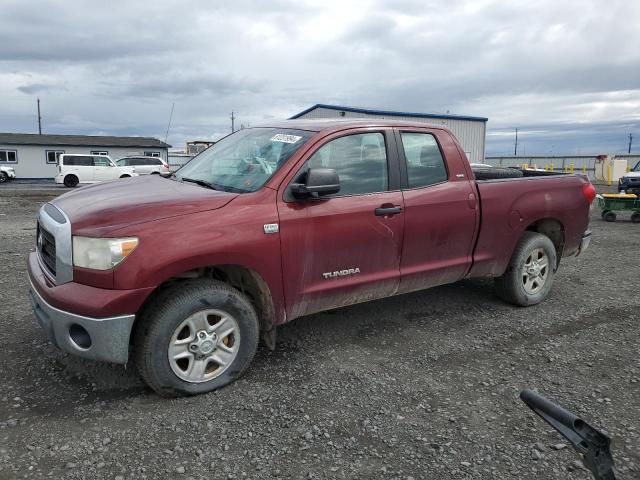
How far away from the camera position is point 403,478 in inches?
98.3

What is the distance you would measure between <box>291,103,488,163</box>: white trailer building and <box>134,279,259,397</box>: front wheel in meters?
26.2

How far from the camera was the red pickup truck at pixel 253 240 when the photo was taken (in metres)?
2.93

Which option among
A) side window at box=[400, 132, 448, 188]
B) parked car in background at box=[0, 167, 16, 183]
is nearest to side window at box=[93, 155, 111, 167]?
parked car in background at box=[0, 167, 16, 183]

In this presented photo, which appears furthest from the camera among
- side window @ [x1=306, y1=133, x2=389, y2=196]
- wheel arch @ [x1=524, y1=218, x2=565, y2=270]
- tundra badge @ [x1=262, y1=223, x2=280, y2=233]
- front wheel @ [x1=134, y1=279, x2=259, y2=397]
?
wheel arch @ [x1=524, y1=218, x2=565, y2=270]

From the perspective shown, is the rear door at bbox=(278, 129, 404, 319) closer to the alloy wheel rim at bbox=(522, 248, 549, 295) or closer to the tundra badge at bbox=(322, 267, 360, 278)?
the tundra badge at bbox=(322, 267, 360, 278)

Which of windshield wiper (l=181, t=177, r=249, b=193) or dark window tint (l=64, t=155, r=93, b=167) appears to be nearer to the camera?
windshield wiper (l=181, t=177, r=249, b=193)

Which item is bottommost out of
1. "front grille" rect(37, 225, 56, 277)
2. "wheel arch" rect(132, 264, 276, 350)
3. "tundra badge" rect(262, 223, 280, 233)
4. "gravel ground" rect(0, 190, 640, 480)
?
"gravel ground" rect(0, 190, 640, 480)

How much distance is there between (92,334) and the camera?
2.90m

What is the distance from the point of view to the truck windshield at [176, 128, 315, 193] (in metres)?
3.57

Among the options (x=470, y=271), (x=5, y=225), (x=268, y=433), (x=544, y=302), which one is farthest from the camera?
(x=5, y=225)

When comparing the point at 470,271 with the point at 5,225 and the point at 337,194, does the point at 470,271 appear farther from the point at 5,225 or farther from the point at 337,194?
the point at 5,225

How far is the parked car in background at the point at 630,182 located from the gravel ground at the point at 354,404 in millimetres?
10965

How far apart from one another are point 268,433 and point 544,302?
3.71 m

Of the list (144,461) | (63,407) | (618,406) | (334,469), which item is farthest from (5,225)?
(618,406)
